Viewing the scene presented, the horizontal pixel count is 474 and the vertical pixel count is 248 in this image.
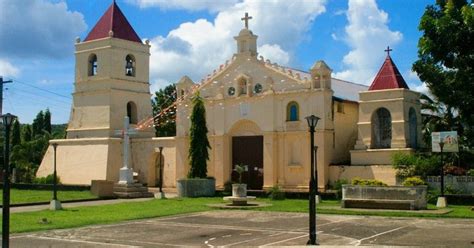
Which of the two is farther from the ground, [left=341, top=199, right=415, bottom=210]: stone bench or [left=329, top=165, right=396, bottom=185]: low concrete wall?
[left=329, top=165, right=396, bottom=185]: low concrete wall

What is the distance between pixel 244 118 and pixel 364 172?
9.01m

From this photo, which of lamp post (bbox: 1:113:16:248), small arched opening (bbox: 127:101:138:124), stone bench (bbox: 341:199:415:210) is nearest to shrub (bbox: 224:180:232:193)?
small arched opening (bbox: 127:101:138:124)

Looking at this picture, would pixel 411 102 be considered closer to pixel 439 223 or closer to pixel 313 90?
pixel 313 90

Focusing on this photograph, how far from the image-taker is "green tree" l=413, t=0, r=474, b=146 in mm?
13477

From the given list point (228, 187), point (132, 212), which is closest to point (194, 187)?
point (228, 187)

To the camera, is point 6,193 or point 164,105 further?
point 164,105

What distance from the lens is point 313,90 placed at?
37094mm

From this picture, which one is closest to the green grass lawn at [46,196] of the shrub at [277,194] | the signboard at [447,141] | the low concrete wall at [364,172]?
the shrub at [277,194]

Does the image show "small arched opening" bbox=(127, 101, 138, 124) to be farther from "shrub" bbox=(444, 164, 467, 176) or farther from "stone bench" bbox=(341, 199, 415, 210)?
"shrub" bbox=(444, 164, 467, 176)

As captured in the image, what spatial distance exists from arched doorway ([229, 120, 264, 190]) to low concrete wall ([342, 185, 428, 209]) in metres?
11.9

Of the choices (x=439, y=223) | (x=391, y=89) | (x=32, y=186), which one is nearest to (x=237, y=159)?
(x=391, y=89)

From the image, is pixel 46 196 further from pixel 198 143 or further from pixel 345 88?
pixel 345 88

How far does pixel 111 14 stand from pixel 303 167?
67.7 ft

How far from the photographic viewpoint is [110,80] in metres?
44.7
